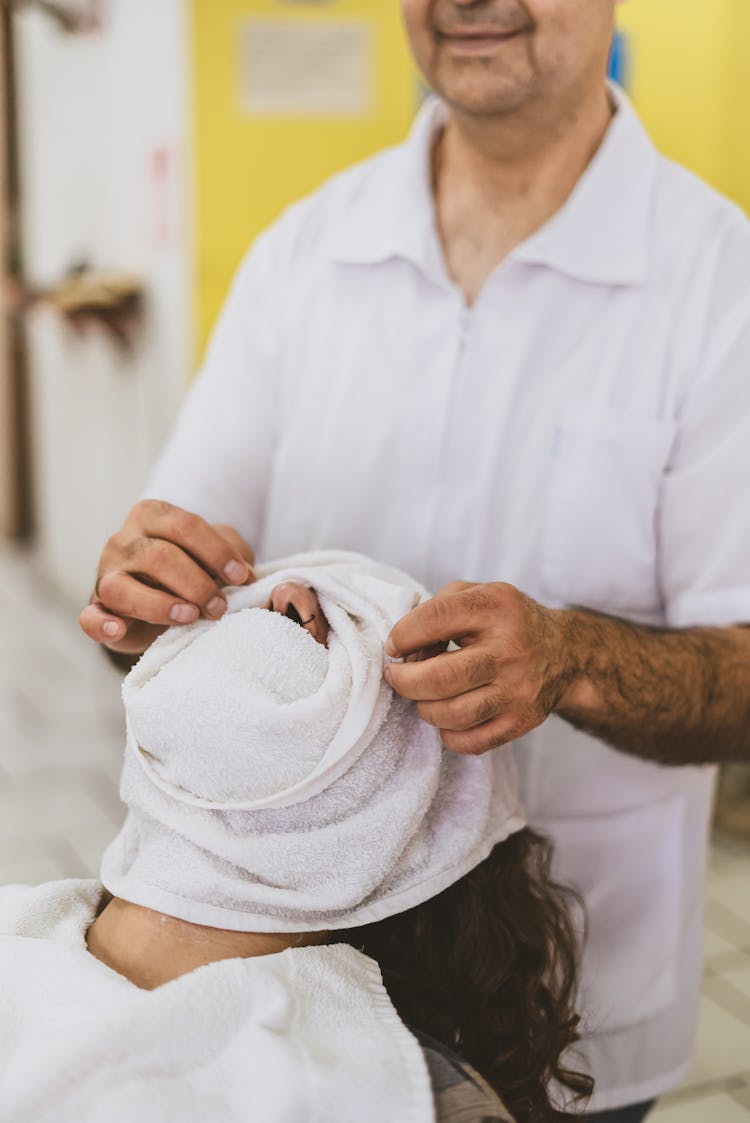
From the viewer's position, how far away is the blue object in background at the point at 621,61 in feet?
11.0

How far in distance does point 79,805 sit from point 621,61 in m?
2.55

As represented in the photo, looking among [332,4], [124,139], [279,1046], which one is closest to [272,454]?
[279,1046]

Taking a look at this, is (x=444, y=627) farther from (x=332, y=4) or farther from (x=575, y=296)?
(x=332, y=4)

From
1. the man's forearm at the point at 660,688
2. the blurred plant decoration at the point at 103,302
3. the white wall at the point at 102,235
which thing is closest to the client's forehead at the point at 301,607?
the man's forearm at the point at 660,688

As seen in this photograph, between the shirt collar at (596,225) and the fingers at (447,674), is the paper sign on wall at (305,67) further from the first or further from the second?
the fingers at (447,674)

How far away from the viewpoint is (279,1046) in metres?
0.91

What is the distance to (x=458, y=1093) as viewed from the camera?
95 cm

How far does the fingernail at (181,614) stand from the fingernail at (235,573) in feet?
0.19

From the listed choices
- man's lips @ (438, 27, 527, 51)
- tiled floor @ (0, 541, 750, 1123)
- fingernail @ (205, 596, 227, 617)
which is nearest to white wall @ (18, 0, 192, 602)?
tiled floor @ (0, 541, 750, 1123)

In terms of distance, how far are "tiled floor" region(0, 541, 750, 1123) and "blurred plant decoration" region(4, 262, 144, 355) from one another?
1206 millimetres

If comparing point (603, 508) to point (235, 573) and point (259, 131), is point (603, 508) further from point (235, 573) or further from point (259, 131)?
point (259, 131)

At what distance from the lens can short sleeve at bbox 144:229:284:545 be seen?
155 centimetres

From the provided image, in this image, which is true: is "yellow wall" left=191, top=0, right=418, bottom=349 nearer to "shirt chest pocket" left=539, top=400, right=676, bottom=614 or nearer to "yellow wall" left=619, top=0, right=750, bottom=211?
"yellow wall" left=619, top=0, right=750, bottom=211

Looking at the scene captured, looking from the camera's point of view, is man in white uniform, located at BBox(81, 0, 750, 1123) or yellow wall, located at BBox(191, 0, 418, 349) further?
yellow wall, located at BBox(191, 0, 418, 349)
